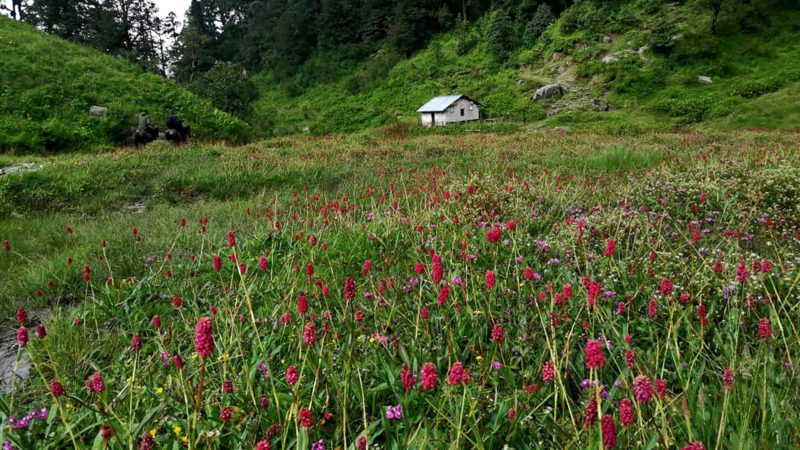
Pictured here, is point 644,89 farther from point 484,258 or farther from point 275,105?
point 275,105

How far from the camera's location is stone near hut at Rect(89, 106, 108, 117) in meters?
16.5

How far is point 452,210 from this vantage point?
504 centimetres

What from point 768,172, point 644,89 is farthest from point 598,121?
point 768,172

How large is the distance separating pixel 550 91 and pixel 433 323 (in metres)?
38.2

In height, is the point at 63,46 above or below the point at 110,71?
above

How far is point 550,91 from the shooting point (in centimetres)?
3684

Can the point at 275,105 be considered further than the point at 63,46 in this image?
Yes

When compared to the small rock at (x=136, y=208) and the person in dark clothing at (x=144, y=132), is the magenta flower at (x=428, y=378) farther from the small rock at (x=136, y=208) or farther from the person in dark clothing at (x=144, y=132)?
the person in dark clothing at (x=144, y=132)

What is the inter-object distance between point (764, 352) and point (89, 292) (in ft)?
15.3

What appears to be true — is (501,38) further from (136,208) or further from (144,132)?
(136,208)

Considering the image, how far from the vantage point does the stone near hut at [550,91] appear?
36719 millimetres

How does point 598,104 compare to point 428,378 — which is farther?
point 598,104

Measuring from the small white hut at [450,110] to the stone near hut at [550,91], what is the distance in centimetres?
570

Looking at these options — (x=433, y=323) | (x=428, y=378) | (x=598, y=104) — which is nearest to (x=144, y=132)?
(x=433, y=323)
